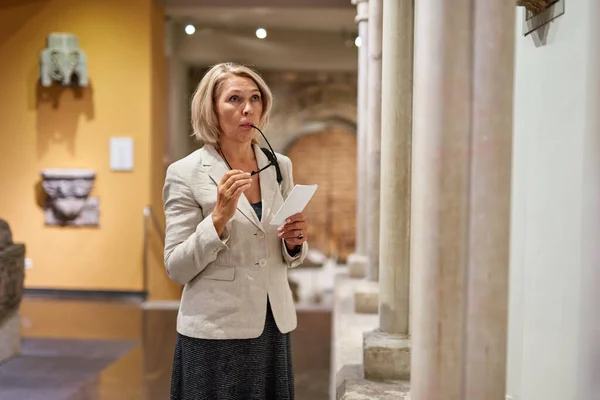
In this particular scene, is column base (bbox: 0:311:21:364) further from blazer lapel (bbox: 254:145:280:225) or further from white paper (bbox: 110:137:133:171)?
blazer lapel (bbox: 254:145:280:225)

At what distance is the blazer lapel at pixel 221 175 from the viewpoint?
1864 mm

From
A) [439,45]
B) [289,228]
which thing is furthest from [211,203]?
[439,45]

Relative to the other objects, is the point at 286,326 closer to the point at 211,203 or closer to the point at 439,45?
the point at 211,203

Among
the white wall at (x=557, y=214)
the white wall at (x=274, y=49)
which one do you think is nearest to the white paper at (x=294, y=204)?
the white wall at (x=557, y=214)

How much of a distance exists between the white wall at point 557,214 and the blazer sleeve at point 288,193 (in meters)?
0.82

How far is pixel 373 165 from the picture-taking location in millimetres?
4629

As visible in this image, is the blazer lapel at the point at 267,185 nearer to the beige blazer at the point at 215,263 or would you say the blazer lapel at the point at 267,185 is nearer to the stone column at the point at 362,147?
the beige blazer at the point at 215,263

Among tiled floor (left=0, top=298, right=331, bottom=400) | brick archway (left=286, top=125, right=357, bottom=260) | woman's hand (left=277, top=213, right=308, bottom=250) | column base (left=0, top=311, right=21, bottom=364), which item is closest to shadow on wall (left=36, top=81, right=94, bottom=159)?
tiled floor (left=0, top=298, right=331, bottom=400)

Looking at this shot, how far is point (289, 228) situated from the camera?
1881 millimetres

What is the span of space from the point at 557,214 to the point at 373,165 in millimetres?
2650

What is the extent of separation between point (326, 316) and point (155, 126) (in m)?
3.03

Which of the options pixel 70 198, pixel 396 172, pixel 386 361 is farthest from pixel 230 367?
pixel 70 198

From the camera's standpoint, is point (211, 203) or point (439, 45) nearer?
point (439, 45)

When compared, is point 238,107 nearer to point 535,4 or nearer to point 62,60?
point 535,4
